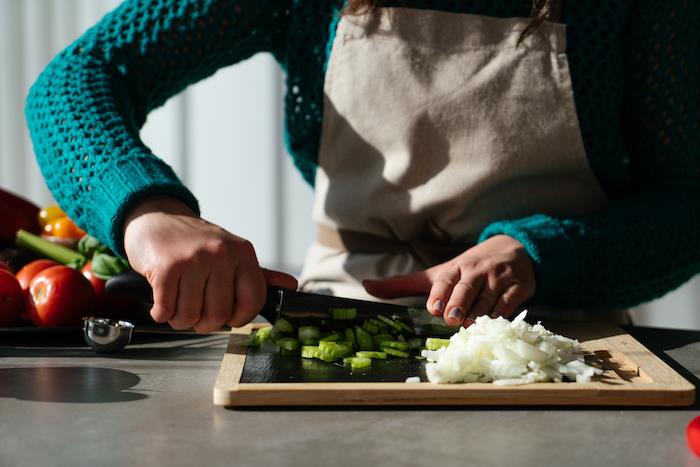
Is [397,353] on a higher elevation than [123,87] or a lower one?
lower

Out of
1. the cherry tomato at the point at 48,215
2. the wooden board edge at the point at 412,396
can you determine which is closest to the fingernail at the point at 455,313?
the wooden board edge at the point at 412,396

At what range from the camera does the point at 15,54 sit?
3232 millimetres

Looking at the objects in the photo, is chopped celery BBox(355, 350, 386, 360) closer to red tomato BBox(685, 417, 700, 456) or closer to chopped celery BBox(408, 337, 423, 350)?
chopped celery BBox(408, 337, 423, 350)

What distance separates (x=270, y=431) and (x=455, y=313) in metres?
0.33

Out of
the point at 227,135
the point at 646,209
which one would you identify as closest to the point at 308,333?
the point at 646,209

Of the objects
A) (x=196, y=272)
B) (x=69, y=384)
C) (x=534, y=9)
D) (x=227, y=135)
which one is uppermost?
(x=534, y=9)

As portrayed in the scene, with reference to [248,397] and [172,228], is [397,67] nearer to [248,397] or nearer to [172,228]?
[172,228]

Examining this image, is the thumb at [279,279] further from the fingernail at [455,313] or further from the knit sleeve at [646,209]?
the knit sleeve at [646,209]

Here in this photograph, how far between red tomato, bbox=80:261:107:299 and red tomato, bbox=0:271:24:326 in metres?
0.09

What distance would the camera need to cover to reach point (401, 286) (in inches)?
42.8

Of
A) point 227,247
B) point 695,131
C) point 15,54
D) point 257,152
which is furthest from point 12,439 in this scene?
point 15,54

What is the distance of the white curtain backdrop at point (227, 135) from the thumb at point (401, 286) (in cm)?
199

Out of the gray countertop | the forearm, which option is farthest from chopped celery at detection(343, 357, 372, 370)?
the forearm

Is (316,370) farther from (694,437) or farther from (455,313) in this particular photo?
(694,437)
